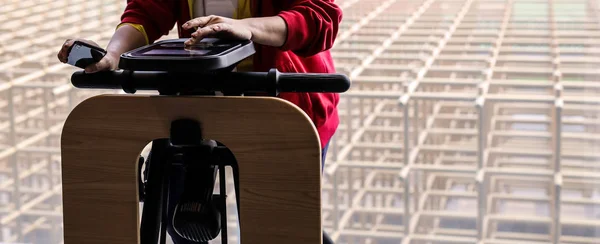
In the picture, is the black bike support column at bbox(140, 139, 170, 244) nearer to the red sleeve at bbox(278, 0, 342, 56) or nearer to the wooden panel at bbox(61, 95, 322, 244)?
the wooden panel at bbox(61, 95, 322, 244)

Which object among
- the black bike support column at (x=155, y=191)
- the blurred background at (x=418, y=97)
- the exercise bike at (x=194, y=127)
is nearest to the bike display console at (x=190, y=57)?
the exercise bike at (x=194, y=127)

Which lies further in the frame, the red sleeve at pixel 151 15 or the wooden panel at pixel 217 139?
the red sleeve at pixel 151 15

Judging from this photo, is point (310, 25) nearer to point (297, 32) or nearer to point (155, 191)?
point (297, 32)

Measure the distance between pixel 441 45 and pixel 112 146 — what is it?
600cm

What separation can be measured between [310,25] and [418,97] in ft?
12.2

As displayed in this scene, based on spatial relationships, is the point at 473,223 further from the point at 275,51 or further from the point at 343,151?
the point at 275,51

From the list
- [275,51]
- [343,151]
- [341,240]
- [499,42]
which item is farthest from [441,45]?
[275,51]

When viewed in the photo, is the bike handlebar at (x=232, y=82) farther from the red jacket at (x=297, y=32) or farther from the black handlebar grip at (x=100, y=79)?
the red jacket at (x=297, y=32)

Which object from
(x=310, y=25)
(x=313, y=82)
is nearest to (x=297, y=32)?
(x=310, y=25)

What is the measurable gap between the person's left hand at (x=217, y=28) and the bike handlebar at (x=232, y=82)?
0.04 metres

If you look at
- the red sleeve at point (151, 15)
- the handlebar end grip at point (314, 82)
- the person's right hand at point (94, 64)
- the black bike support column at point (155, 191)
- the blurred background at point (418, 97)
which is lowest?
the blurred background at point (418, 97)

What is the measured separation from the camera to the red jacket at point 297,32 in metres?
1.10

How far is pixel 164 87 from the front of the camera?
962 millimetres

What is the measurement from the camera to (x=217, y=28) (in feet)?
3.05
